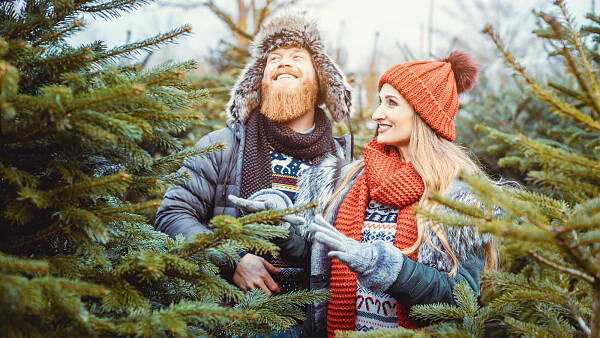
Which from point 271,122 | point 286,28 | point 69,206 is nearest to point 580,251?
point 69,206

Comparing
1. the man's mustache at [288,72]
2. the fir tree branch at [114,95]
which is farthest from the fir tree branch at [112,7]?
the man's mustache at [288,72]

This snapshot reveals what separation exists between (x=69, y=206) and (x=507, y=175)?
181 inches

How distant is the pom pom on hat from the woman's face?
1.70 ft

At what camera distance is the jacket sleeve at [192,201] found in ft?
8.52

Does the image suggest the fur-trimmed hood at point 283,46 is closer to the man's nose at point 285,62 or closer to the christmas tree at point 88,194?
the man's nose at point 285,62

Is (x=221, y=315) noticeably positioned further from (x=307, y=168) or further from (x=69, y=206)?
(x=307, y=168)

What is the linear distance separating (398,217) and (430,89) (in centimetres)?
82

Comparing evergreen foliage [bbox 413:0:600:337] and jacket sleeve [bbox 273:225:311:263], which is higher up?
evergreen foliage [bbox 413:0:600:337]

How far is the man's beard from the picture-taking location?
3182 mm

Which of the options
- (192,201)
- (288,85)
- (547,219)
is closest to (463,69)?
(288,85)

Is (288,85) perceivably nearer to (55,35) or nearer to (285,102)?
(285,102)

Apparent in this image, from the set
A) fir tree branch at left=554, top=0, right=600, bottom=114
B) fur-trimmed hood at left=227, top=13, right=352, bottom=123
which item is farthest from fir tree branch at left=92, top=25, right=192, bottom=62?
fur-trimmed hood at left=227, top=13, right=352, bottom=123

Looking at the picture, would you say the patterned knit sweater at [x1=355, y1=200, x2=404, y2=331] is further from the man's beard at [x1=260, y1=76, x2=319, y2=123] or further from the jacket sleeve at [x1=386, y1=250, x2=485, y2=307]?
the man's beard at [x1=260, y1=76, x2=319, y2=123]

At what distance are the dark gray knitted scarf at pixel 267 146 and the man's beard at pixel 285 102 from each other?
7 cm
